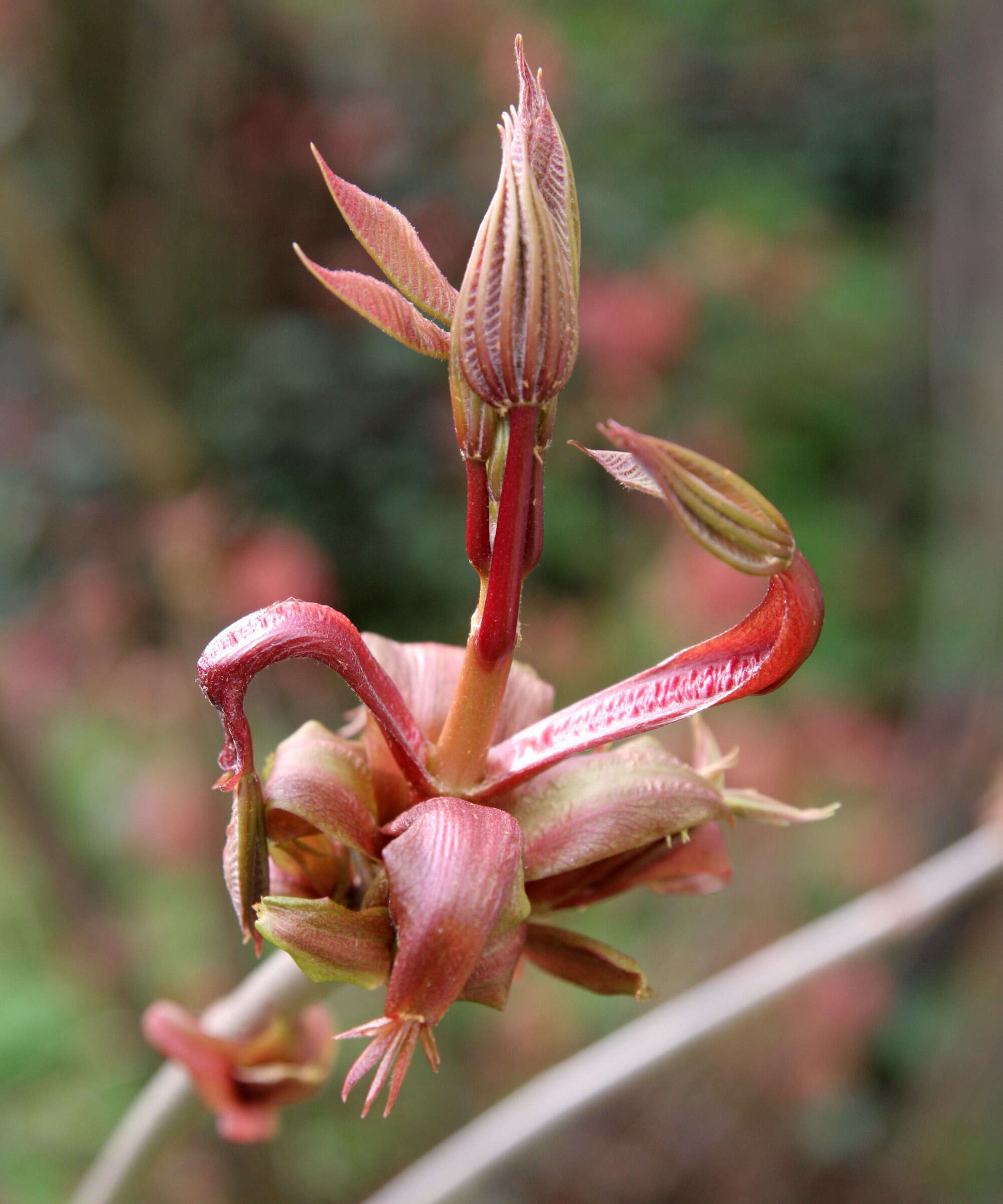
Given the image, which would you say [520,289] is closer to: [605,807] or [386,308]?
[386,308]

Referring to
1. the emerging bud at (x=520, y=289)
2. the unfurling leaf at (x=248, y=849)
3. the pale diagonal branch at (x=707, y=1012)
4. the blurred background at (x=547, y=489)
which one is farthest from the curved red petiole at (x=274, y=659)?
the blurred background at (x=547, y=489)

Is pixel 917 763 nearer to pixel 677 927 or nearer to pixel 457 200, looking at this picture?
pixel 677 927

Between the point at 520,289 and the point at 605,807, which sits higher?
the point at 520,289

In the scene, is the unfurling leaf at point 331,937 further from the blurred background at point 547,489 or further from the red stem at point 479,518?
the blurred background at point 547,489

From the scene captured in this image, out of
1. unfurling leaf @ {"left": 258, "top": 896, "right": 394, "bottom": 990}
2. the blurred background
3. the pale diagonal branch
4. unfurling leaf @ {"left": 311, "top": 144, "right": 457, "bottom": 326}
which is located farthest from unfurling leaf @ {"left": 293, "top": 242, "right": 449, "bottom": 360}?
the blurred background

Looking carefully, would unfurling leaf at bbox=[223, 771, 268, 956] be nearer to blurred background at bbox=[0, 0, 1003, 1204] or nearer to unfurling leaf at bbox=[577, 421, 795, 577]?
unfurling leaf at bbox=[577, 421, 795, 577]

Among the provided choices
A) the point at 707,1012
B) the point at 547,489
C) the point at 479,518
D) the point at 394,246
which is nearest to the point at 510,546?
the point at 479,518

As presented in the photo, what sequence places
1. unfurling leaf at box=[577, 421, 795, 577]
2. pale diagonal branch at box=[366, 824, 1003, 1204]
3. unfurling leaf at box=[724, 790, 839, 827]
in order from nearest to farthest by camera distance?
unfurling leaf at box=[577, 421, 795, 577] < unfurling leaf at box=[724, 790, 839, 827] < pale diagonal branch at box=[366, 824, 1003, 1204]
